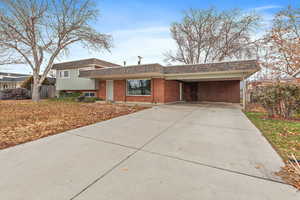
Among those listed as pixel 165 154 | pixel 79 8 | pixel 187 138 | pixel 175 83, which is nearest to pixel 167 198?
pixel 165 154

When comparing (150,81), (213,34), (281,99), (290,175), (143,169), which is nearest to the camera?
(290,175)

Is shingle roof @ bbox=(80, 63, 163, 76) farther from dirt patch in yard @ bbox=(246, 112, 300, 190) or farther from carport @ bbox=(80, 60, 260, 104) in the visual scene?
dirt patch in yard @ bbox=(246, 112, 300, 190)

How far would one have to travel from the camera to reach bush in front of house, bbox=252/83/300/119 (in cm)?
→ 552

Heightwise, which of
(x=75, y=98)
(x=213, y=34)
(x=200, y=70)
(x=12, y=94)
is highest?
(x=213, y=34)

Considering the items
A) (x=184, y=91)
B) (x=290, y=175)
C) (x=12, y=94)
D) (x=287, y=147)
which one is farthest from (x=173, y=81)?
(x=12, y=94)

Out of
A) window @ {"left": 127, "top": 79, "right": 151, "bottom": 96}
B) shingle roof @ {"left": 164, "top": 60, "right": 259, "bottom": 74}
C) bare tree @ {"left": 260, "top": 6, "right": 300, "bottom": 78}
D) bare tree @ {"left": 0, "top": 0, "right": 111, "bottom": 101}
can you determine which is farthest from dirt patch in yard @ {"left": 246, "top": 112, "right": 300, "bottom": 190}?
bare tree @ {"left": 0, "top": 0, "right": 111, "bottom": 101}

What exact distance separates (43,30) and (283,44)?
1724cm

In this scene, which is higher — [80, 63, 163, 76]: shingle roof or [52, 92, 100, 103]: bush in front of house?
[80, 63, 163, 76]: shingle roof

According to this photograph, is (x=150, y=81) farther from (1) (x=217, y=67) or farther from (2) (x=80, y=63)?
(2) (x=80, y=63)

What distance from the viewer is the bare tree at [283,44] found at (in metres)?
6.79

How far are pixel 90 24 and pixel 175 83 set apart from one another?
9589 millimetres

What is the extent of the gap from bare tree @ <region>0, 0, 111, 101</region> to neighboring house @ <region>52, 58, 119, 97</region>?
192 cm

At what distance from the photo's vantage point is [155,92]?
1153 centimetres

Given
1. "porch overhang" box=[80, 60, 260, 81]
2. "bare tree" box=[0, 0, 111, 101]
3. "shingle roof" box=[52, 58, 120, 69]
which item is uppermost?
"bare tree" box=[0, 0, 111, 101]
